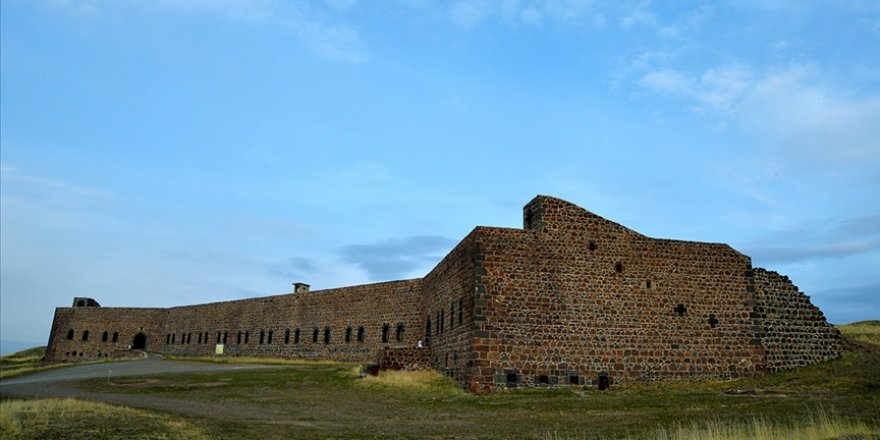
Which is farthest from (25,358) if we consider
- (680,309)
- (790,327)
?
(790,327)

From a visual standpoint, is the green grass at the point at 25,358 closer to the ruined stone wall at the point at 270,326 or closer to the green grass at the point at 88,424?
the ruined stone wall at the point at 270,326

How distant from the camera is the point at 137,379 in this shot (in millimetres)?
24922

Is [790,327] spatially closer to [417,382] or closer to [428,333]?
[417,382]

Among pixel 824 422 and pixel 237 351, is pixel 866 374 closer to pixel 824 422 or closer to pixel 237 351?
pixel 824 422

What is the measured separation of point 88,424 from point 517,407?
31.3 feet

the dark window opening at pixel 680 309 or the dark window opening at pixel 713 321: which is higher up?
the dark window opening at pixel 680 309

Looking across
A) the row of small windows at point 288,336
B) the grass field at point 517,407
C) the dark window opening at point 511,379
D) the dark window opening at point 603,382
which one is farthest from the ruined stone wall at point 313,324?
the dark window opening at point 603,382

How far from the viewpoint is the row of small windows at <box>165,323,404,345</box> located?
3378 cm

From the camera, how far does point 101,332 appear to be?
5456 centimetres

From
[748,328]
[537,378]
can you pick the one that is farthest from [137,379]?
[748,328]

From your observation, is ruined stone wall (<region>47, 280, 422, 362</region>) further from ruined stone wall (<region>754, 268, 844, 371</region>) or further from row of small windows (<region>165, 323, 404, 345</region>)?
ruined stone wall (<region>754, 268, 844, 371</region>)

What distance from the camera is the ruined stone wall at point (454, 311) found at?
790 inches

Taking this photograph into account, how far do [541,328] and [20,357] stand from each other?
65.3 meters

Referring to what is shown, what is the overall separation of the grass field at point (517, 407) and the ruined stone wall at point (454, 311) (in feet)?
2.87
